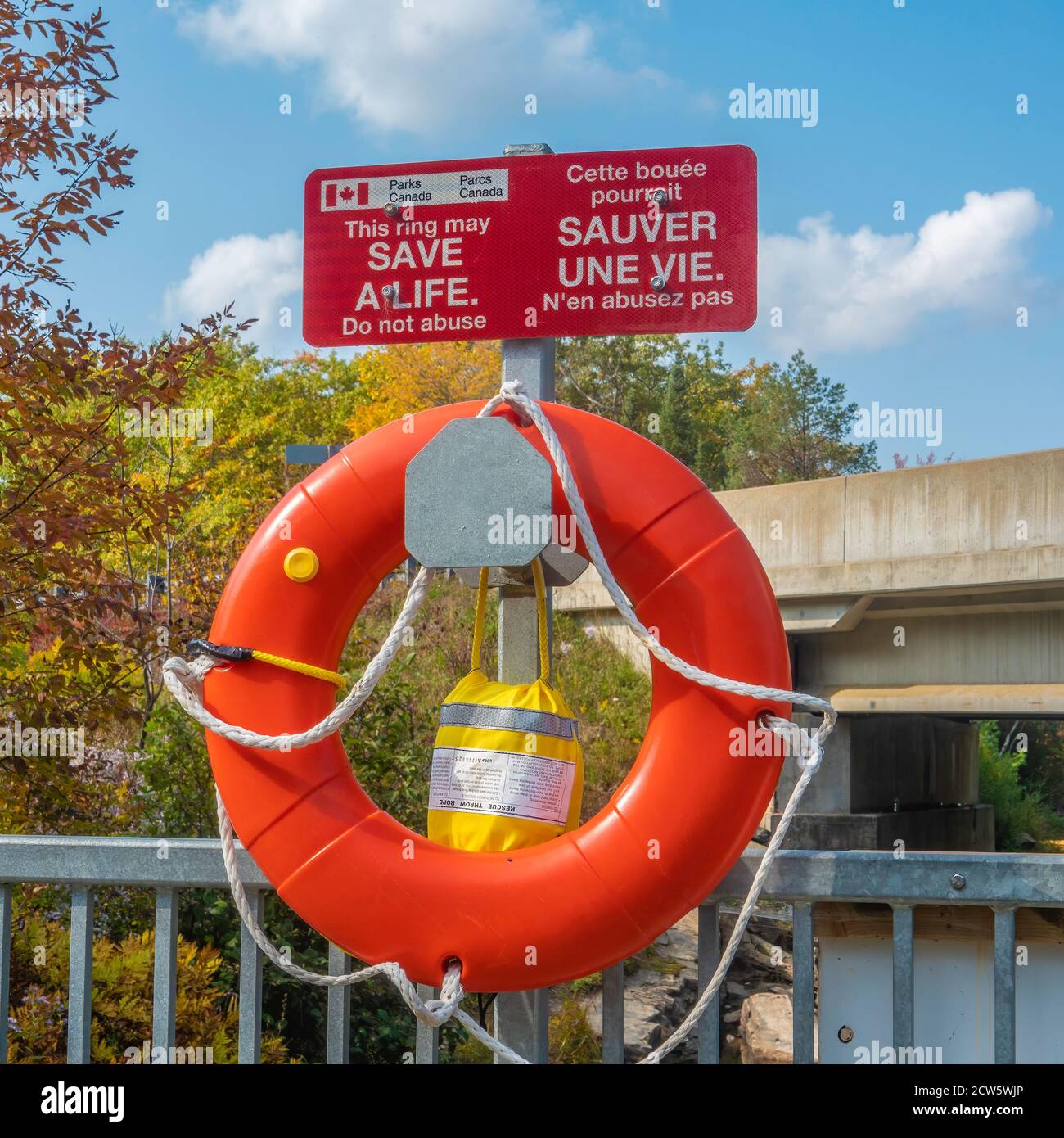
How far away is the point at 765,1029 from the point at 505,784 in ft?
17.5

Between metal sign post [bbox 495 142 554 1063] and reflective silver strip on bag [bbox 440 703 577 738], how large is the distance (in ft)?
0.49

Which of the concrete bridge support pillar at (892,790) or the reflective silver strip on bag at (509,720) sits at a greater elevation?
the reflective silver strip on bag at (509,720)

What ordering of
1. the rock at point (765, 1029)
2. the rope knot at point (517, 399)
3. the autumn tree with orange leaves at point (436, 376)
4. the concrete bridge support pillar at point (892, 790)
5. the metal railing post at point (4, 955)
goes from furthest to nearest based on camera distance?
the autumn tree with orange leaves at point (436, 376) < the concrete bridge support pillar at point (892, 790) < the rock at point (765, 1029) < the metal railing post at point (4, 955) < the rope knot at point (517, 399)

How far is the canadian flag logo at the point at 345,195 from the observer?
2332 mm

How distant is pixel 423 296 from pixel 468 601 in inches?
492

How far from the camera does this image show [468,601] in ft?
48.3

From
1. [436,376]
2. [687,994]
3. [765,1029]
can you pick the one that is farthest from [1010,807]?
[436,376]

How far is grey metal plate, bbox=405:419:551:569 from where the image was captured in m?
1.90

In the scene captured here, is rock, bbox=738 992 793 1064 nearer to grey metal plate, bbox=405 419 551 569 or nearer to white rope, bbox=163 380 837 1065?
white rope, bbox=163 380 837 1065

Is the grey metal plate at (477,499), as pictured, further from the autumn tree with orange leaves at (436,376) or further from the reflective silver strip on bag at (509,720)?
the autumn tree with orange leaves at (436,376)

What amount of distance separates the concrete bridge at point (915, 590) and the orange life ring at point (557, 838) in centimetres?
683

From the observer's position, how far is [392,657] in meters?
1.96

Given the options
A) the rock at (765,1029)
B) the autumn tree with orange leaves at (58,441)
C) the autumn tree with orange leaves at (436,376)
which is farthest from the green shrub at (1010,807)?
the autumn tree with orange leaves at (58,441)
